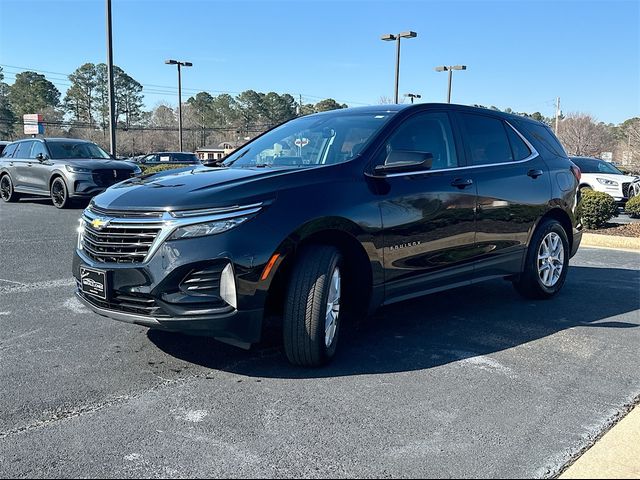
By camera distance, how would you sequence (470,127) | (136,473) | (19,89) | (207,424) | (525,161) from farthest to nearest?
(19,89) → (525,161) → (470,127) → (207,424) → (136,473)

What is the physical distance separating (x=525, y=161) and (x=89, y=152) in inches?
432

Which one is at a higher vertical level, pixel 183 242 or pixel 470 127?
pixel 470 127

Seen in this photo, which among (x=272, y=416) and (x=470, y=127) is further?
(x=470, y=127)

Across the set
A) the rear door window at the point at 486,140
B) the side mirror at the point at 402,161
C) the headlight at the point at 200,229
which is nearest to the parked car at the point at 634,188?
the rear door window at the point at 486,140

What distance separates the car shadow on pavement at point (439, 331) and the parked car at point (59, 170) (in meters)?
8.91

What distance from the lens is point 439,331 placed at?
4.64 meters

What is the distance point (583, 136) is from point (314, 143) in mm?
57618

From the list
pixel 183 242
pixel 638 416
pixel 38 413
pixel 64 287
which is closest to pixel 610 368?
pixel 638 416

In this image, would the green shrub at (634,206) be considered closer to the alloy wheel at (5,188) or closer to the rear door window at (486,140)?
the rear door window at (486,140)

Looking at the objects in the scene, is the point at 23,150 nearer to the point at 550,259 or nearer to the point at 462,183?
the point at 462,183

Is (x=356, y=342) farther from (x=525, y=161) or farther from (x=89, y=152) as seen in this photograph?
(x=89, y=152)

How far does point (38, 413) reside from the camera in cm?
301

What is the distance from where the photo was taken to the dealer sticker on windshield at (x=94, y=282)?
3.48 meters

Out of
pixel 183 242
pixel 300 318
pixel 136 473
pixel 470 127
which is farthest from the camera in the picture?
pixel 470 127
